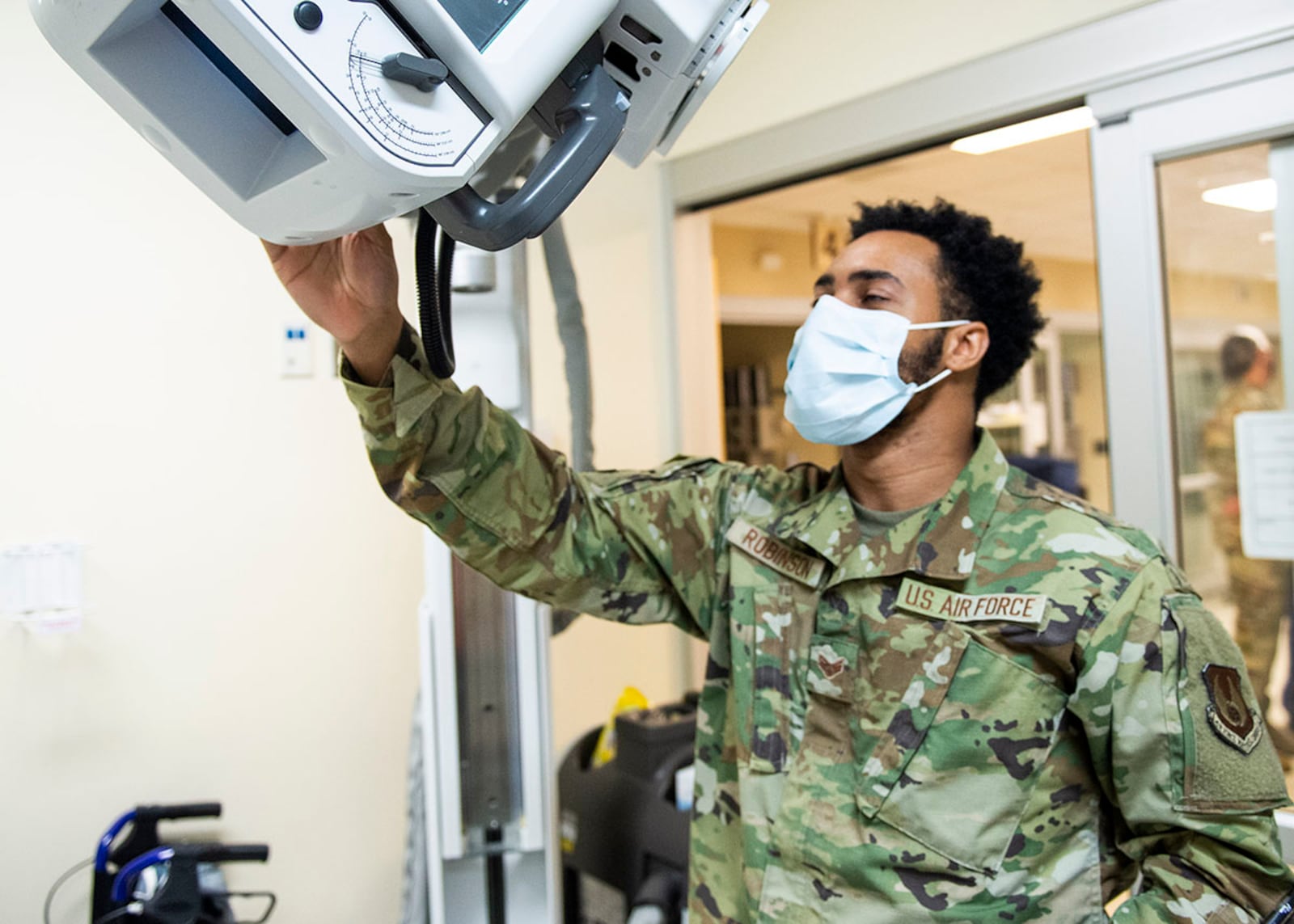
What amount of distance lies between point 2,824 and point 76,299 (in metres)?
0.95

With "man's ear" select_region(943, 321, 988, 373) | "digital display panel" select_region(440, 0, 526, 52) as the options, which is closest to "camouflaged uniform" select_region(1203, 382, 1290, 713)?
"man's ear" select_region(943, 321, 988, 373)

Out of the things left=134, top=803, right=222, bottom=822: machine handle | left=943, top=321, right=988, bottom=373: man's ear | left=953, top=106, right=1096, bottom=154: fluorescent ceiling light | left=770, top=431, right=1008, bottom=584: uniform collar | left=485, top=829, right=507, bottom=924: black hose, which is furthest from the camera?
left=953, top=106, right=1096, bottom=154: fluorescent ceiling light

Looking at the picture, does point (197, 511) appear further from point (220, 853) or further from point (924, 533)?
point (924, 533)

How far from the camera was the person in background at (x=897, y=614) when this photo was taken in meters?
0.96

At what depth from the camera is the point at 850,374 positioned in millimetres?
1186

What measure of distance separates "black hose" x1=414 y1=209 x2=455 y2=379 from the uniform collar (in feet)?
1.70

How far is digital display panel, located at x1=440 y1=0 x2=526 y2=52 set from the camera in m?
0.57

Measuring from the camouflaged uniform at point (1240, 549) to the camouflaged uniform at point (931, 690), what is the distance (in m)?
0.71

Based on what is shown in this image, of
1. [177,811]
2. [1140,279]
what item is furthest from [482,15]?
[177,811]

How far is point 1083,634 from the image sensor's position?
39.9 inches

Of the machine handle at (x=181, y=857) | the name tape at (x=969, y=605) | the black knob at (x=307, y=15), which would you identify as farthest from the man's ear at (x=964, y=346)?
the machine handle at (x=181, y=857)

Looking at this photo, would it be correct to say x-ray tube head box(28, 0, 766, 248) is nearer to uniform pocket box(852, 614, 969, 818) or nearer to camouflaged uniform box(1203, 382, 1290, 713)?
uniform pocket box(852, 614, 969, 818)

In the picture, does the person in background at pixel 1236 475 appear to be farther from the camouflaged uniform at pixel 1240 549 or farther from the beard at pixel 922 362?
the beard at pixel 922 362

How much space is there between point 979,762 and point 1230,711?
0.26 m
